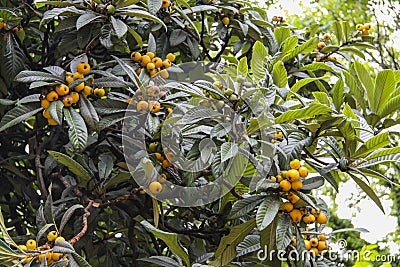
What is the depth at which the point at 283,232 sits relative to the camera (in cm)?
107

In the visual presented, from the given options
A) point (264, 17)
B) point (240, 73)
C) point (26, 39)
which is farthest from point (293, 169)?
point (26, 39)

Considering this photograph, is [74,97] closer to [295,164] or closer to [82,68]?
[82,68]

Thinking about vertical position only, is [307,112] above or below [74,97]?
above

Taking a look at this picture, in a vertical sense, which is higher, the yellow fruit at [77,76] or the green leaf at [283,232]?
the yellow fruit at [77,76]

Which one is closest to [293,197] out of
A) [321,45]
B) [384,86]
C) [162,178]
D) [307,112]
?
[307,112]

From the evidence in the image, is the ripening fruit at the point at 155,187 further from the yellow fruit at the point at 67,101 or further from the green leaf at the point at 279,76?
the green leaf at the point at 279,76

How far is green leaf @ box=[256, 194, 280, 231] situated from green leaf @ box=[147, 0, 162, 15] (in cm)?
52

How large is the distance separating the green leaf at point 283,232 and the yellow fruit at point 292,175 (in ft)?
0.26

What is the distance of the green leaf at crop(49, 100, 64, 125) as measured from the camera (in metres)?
1.14

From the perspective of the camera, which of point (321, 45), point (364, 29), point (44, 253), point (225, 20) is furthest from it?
point (364, 29)

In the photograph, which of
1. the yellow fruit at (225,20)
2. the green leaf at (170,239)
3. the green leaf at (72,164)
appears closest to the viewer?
the green leaf at (170,239)

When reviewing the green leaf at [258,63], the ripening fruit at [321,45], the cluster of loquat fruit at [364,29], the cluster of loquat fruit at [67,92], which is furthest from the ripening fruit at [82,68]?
the cluster of loquat fruit at [364,29]

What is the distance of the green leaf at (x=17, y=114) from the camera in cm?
120

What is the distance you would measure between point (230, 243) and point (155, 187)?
21 centimetres
